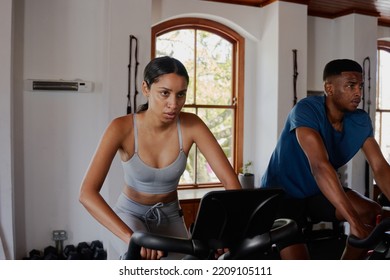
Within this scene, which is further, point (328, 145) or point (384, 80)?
point (384, 80)

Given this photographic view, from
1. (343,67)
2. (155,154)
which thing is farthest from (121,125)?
(343,67)

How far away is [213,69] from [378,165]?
2.67m

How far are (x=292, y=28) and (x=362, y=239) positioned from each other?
3.30m

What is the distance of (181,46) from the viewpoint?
4.18m

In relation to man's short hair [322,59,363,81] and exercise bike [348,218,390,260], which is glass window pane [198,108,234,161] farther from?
exercise bike [348,218,390,260]

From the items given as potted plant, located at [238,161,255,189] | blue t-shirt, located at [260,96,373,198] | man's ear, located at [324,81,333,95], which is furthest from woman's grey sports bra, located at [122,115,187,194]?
potted plant, located at [238,161,255,189]

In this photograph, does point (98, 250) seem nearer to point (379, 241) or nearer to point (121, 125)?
point (121, 125)

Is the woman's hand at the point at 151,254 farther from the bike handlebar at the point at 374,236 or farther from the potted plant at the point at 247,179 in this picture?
the potted plant at the point at 247,179

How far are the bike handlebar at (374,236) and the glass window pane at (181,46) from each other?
3.09 m

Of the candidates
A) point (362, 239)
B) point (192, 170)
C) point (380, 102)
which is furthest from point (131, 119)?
point (380, 102)

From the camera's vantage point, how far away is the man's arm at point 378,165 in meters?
1.84

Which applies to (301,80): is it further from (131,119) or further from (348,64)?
(131,119)

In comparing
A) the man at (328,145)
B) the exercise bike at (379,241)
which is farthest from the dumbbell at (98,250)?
the exercise bike at (379,241)
